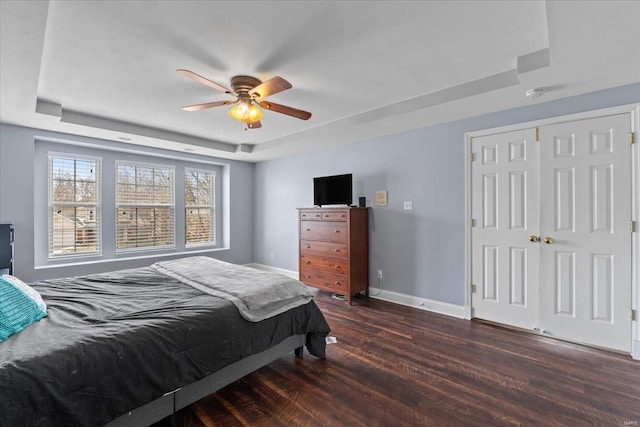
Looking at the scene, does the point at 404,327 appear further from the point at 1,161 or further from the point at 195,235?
the point at 1,161

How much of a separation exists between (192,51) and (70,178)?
3.48 metres

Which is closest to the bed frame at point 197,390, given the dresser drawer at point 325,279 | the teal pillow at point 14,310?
the teal pillow at point 14,310

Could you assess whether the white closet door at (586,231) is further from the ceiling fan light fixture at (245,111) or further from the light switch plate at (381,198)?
the ceiling fan light fixture at (245,111)

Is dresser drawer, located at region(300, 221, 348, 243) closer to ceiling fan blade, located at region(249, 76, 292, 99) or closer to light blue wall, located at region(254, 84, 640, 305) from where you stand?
light blue wall, located at region(254, 84, 640, 305)

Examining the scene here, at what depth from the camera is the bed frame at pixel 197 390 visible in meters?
1.56

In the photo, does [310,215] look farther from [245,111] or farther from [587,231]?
[587,231]

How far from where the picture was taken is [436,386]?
212 centimetres

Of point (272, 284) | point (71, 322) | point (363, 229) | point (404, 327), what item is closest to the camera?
point (71, 322)

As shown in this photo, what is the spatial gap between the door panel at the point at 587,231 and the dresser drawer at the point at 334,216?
7.30 feet

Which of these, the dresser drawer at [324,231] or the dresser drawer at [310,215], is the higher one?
the dresser drawer at [310,215]

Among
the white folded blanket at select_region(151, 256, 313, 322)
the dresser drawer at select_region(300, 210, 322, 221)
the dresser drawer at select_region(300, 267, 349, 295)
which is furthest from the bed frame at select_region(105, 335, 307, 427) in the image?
the dresser drawer at select_region(300, 210, 322, 221)

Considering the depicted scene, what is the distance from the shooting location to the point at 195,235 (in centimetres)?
577

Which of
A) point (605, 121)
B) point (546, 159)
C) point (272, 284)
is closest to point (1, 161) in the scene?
point (272, 284)

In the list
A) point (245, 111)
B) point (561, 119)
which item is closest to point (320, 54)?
point (245, 111)
